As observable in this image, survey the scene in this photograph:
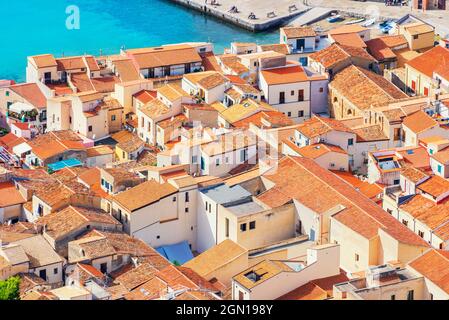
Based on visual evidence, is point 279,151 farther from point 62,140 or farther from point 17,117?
point 17,117

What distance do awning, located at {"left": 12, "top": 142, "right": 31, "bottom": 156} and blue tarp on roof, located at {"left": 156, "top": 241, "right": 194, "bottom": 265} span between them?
7.22 meters

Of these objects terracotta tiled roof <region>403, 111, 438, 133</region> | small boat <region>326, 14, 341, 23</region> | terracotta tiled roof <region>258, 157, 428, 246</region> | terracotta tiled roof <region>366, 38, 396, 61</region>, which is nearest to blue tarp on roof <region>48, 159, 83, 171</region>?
terracotta tiled roof <region>258, 157, 428, 246</region>

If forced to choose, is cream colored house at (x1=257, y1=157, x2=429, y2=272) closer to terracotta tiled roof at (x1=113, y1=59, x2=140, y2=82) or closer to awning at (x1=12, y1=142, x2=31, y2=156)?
awning at (x1=12, y1=142, x2=31, y2=156)

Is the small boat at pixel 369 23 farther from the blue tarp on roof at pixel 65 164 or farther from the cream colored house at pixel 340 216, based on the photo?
the blue tarp on roof at pixel 65 164

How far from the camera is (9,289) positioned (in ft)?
65.5

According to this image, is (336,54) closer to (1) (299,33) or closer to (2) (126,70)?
(1) (299,33)

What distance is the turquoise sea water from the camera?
46531 mm

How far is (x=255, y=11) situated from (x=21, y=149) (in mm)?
22327

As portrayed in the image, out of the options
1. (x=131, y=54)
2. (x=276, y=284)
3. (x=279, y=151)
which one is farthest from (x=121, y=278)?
(x=131, y=54)

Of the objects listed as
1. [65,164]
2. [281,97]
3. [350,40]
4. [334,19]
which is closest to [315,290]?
[65,164]

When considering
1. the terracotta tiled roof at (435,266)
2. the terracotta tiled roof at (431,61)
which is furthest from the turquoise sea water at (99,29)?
the terracotta tiled roof at (435,266)

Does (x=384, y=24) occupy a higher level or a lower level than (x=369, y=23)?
higher

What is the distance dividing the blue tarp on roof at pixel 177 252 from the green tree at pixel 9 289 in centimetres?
482

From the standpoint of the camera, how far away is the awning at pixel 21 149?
30453 mm
